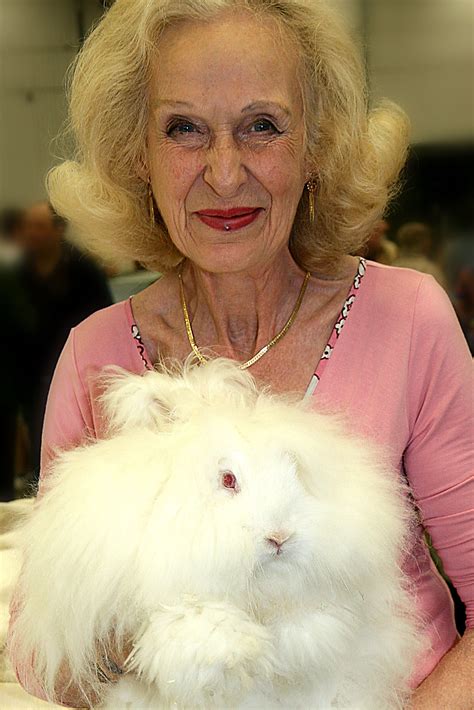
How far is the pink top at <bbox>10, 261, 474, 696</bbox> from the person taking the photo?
1.44 m

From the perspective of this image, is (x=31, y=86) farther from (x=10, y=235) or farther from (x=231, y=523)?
(x=231, y=523)

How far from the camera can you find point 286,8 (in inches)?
55.6

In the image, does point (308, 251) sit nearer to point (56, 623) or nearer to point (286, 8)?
point (286, 8)

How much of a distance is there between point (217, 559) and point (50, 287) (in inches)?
45.4

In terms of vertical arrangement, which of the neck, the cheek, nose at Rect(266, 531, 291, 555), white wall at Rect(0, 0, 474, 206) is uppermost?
white wall at Rect(0, 0, 474, 206)

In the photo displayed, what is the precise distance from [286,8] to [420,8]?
2.56 ft

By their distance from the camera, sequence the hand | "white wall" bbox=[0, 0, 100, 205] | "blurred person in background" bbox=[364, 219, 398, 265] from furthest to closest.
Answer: "blurred person in background" bbox=[364, 219, 398, 265]
"white wall" bbox=[0, 0, 100, 205]
the hand

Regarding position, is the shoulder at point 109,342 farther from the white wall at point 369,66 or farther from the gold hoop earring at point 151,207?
the white wall at point 369,66

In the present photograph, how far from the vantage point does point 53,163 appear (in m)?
1.93

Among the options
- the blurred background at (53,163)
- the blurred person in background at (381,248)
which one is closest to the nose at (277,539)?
the blurred background at (53,163)

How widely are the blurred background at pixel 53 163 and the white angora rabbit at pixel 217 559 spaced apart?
0.80 m

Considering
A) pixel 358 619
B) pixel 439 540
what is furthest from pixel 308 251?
pixel 358 619

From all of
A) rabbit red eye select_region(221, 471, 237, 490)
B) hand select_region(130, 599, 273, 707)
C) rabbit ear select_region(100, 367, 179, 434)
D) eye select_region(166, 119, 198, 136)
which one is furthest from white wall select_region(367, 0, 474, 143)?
hand select_region(130, 599, 273, 707)

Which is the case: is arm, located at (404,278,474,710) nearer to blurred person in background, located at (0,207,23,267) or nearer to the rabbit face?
the rabbit face
